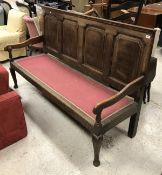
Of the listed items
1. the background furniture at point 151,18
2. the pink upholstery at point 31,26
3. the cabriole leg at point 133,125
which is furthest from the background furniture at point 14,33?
the cabriole leg at point 133,125

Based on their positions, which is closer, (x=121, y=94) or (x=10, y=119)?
(x=121, y=94)

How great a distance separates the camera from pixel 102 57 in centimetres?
208

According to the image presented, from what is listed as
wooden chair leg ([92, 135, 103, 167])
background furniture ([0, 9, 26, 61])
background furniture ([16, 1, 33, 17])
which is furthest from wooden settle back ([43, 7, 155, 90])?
background furniture ([16, 1, 33, 17])

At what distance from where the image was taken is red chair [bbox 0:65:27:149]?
1.80 m

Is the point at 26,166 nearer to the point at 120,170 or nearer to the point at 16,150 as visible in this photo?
the point at 16,150

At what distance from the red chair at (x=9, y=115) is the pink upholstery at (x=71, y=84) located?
0.43 metres

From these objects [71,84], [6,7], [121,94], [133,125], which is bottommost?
[133,125]

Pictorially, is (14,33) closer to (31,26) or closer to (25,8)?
(31,26)

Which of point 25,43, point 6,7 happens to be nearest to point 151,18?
point 25,43

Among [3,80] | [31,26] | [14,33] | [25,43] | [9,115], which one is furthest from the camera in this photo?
[14,33]

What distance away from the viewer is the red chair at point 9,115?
1801 mm

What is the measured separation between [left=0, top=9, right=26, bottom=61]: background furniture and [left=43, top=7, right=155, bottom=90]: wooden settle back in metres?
1.12

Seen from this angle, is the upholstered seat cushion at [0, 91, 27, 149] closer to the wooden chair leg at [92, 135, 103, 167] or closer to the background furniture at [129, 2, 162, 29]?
the wooden chair leg at [92, 135, 103, 167]

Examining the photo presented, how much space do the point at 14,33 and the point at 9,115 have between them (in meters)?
2.29
